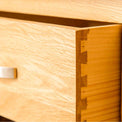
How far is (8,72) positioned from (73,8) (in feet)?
0.67

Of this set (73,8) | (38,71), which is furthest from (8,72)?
(73,8)

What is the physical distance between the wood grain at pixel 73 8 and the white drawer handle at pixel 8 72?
0.18 metres

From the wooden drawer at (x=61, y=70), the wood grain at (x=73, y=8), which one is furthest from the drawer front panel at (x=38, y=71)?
the wood grain at (x=73, y=8)

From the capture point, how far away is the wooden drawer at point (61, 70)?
0.59 metres

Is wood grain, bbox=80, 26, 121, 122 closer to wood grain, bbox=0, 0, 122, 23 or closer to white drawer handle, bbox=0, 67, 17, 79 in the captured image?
wood grain, bbox=0, 0, 122, 23

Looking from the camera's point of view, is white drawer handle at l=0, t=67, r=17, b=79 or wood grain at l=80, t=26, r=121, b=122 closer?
wood grain at l=80, t=26, r=121, b=122

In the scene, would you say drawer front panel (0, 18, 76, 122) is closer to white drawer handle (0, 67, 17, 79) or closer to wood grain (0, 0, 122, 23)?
white drawer handle (0, 67, 17, 79)

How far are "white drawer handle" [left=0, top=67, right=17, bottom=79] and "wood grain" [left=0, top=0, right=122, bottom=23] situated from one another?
179 mm

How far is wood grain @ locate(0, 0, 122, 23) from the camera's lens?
25.7 inches

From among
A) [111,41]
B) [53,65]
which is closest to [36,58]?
[53,65]

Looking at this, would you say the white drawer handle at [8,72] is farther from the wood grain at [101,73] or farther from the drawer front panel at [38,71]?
the wood grain at [101,73]

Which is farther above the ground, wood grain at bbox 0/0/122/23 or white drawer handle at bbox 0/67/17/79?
wood grain at bbox 0/0/122/23

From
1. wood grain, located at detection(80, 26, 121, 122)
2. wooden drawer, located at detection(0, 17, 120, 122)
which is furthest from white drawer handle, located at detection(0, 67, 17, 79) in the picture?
wood grain, located at detection(80, 26, 121, 122)

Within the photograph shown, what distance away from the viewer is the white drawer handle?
2.30 feet
